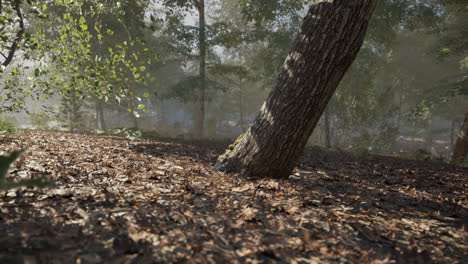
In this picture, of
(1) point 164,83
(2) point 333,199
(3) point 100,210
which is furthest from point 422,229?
(1) point 164,83

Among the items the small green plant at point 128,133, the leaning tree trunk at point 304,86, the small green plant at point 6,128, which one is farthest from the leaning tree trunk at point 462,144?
the small green plant at point 6,128

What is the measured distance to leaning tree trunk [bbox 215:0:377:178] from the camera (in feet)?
9.86

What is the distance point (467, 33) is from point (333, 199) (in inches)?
370

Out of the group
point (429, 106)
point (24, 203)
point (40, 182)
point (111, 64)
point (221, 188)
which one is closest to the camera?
point (40, 182)

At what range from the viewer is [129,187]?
8.97 ft

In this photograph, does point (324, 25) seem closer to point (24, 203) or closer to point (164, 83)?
point (24, 203)

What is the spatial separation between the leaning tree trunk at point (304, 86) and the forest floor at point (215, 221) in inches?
15.3

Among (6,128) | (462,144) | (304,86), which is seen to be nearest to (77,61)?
(304,86)

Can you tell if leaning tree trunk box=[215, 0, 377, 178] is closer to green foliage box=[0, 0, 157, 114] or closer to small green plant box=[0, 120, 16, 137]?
green foliage box=[0, 0, 157, 114]

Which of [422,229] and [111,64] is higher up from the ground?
[111,64]

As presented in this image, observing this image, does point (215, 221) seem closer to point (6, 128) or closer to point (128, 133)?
point (6, 128)

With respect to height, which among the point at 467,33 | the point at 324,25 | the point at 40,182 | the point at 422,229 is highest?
the point at 467,33

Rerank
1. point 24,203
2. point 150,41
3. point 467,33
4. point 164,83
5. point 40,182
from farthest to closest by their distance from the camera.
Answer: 1. point 164,83
2. point 150,41
3. point 467,33
4. point 24,203
5. point 40,182

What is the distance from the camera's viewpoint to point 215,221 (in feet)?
6.86
